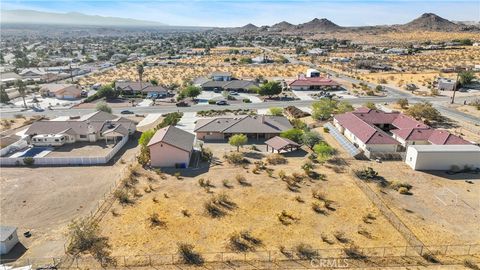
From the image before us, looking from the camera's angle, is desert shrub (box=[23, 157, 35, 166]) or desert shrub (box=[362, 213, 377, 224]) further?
desert shrub (box=[23, 157, 35, 166])

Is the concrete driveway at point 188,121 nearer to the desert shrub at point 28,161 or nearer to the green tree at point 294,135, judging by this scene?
the green tree at point 294,135

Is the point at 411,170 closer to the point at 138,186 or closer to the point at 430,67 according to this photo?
the point at 138,186

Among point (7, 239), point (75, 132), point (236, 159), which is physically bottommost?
point (7, 239)

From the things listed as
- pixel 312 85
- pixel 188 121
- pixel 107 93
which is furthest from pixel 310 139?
pixel 107 93

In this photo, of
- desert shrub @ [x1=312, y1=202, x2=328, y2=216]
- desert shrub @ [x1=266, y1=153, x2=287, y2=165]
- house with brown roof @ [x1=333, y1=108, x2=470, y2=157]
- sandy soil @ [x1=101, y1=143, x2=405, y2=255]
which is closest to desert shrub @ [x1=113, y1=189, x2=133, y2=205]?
sandy soil @ [x1=101, y1=143, x2=405, y2=255]

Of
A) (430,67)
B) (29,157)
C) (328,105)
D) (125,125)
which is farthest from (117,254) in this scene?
(430,67)

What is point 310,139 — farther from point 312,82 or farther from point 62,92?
point 62,92

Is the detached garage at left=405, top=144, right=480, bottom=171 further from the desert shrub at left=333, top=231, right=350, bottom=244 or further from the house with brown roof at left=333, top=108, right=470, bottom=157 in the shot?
the desert shrub at left=333, top=231, right=350, bottom=244
